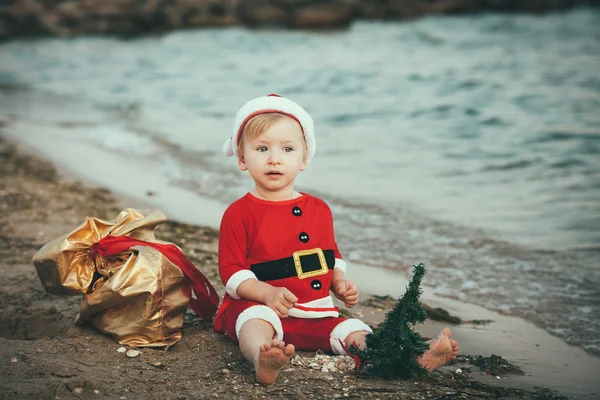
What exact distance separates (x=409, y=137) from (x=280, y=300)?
20.1 ft

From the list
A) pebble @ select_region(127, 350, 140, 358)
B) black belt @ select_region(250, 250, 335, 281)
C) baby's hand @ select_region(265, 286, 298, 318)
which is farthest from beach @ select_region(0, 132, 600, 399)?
black belt @ select_region(250, 250, 335, 281)

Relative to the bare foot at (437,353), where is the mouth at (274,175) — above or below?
above

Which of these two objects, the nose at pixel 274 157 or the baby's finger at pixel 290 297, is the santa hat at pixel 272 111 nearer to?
the nose at pixel 274 157

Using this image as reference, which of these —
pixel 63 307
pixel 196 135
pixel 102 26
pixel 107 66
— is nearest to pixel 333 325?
pixel 63 307

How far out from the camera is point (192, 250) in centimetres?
421

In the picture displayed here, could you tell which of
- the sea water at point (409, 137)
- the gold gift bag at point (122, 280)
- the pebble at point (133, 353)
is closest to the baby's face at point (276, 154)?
the gold gift bag at point (122, 280)

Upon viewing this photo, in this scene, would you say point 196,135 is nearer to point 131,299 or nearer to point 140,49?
point 131,299

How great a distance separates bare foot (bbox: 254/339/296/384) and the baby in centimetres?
25

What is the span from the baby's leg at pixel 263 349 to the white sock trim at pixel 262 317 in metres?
0.01

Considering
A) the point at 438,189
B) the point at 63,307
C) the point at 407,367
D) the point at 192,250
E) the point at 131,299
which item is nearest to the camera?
the point at 407,367

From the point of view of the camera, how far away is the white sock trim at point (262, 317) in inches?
109

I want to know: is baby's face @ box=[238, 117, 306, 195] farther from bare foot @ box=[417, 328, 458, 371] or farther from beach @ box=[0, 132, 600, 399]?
bare foot @ box=[417, 328, 458, 371]

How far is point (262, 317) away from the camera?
276cm

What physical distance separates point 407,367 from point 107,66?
48.6 feet
